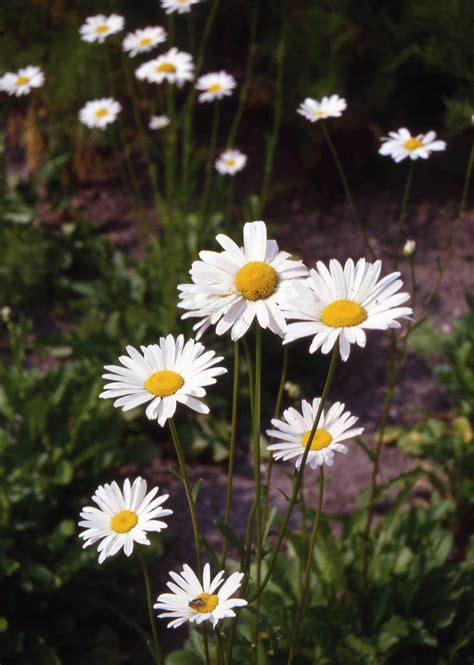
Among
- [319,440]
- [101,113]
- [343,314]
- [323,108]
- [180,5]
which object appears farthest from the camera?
[101,113]

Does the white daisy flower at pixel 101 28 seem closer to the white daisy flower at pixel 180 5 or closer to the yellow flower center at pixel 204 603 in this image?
the white daisy flower at pixel 180 5

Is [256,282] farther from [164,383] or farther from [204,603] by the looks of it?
[204,603]

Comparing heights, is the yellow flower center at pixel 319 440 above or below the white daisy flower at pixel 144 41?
below

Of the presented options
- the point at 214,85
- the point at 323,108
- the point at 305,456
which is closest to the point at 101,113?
the point at 214,85

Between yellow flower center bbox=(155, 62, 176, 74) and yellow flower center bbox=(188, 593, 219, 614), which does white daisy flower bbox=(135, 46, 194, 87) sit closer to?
yellow flower center bbox=(155, 62, 176, 74)

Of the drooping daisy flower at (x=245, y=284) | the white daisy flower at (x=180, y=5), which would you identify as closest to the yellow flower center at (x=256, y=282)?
the drooping daisy flower at (x=245, y=284)

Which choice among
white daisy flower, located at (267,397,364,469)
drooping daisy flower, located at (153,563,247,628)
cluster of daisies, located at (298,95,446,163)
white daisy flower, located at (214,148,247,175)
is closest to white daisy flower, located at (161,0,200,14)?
cluster of daisies, located at (298,95,446,163)

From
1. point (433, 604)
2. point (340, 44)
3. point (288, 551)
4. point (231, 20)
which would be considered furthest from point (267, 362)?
point (231, 20)

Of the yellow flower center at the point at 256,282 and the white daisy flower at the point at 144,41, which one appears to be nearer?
the yellow flower center at the point at 256,282
